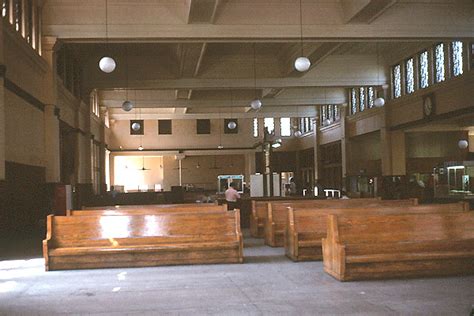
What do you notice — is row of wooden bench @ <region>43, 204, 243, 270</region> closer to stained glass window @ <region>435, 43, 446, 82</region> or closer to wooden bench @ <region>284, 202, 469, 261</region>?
wooden bench @ <region>284, 202, 469, 261</region>

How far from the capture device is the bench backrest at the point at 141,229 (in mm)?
8664

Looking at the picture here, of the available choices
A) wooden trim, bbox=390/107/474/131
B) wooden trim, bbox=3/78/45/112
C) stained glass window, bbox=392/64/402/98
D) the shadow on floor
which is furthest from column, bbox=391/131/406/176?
the shadow on floor

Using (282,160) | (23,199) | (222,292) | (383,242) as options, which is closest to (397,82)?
(23,199)

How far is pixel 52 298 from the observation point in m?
6.34

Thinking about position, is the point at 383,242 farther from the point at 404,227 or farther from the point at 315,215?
the point at 315,215

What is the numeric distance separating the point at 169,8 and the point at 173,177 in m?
23.8

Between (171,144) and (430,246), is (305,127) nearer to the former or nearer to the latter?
(171,144)

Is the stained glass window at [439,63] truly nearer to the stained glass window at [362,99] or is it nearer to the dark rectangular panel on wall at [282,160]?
the stained glass window at [362,99]

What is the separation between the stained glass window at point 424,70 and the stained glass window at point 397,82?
170 centimetres

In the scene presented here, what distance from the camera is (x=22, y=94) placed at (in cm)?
1222

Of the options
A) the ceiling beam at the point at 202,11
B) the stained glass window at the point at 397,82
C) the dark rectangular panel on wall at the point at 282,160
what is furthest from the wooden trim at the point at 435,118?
the dark rectangular panel on wall at the point at 282,160

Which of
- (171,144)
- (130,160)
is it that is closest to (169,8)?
(171,144)

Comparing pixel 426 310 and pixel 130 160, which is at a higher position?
pixel 130 160

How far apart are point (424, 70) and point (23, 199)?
43.7 ft
